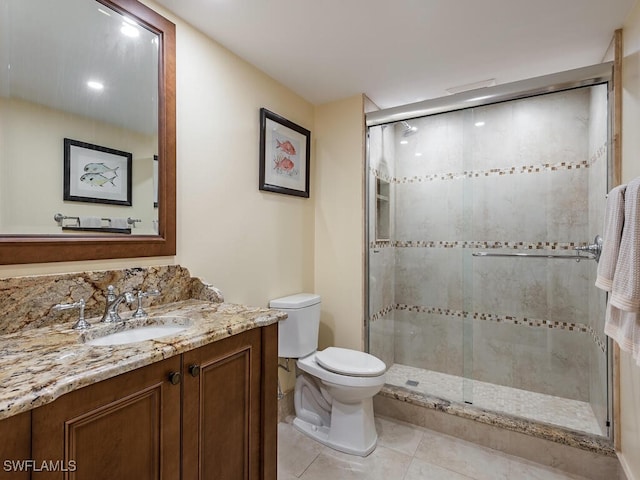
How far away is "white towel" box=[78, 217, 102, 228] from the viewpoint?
1.26m

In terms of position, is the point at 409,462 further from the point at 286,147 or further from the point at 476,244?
the point at 286,147

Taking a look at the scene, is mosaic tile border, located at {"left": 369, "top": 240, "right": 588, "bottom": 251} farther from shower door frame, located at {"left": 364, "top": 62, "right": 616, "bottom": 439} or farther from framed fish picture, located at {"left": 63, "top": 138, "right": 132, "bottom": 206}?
framed fish picture, located at {"left": 63, "top": 138, "right": 132, "bottom": 206}

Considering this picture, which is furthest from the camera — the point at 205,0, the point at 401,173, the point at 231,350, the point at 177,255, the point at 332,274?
the point at 401,173

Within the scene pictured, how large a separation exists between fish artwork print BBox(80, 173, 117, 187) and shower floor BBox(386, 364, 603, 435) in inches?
84.8

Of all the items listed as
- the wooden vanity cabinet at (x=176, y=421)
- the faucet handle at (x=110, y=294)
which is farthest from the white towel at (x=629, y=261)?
the faucet handle at (x=110, y=294)

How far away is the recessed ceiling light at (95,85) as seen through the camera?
50.7 inches

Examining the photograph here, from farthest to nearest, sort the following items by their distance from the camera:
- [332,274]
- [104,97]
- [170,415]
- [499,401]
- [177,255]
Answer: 1. [332,274]
2. [499,401]
3. [177,255]
4. [104,97]
5. [170,415]

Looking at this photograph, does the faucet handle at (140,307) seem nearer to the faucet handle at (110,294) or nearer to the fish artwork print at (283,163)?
the faucet handle at (110,294)

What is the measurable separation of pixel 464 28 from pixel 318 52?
76cm

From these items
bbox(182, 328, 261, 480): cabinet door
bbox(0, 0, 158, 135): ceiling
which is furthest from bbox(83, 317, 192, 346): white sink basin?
bbox(0, 0, 158, 135): ceiling

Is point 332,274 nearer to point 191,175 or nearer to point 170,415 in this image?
point 191,175

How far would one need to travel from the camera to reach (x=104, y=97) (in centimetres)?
133

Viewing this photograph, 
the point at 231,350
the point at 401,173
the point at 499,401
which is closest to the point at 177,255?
the point at 231,350

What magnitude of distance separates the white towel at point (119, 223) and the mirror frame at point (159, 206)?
0.15 ft
